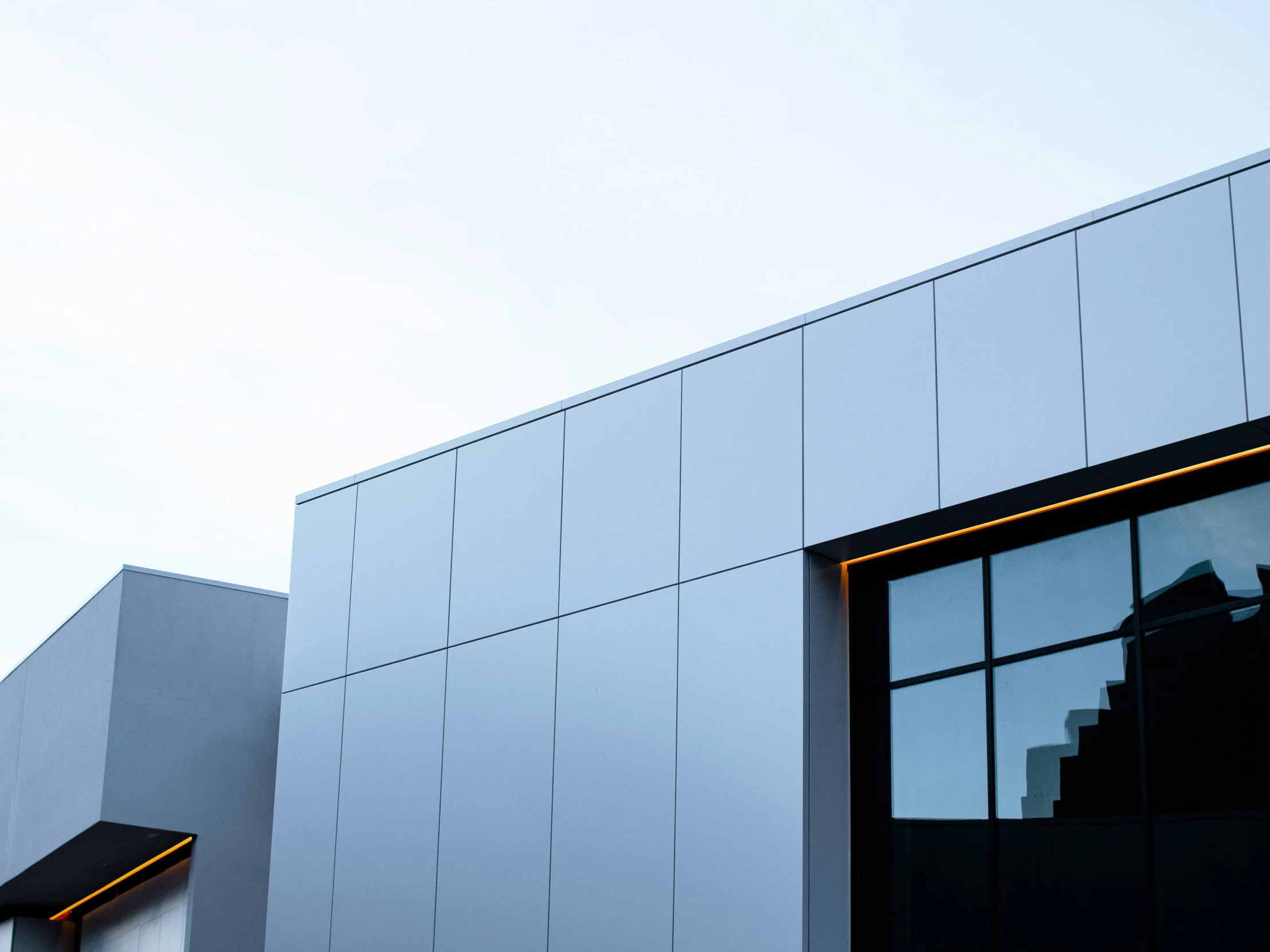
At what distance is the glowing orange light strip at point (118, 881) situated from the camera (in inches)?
1077

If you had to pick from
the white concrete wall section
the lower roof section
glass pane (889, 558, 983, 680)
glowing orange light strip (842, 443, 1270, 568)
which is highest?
glowing orange light strip (842, 443, 1270, 568)

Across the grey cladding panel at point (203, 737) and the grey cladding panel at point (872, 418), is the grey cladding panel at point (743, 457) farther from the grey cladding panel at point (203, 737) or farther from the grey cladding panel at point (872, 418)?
the grey cladding panel at point (203, 737)

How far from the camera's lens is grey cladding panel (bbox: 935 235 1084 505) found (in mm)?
13859

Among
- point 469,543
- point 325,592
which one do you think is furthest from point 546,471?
point 325,592

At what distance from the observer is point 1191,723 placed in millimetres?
12969

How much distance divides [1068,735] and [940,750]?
139cm

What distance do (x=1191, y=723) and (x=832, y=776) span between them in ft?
12.0

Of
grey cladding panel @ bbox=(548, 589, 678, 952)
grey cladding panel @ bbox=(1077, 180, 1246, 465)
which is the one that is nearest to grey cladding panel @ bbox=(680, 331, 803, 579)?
grey cladding panel @ bbox=(548, 589, 678, 952)

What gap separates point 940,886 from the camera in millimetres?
14250

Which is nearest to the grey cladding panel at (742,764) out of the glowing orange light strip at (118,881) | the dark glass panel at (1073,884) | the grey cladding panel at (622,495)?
the grey cladding panel at (622,495)

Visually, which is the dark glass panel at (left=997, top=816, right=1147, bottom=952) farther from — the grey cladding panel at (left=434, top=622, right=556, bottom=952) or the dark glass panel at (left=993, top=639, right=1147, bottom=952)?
the grey cladding panel at (left=434, top=622, right=556, bottom=952)

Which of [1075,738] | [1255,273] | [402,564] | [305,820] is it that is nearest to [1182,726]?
[1075,738]

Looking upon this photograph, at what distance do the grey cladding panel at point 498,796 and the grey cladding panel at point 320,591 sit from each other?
108 inches

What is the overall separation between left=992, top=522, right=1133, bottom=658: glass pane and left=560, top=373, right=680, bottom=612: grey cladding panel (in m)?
3.83
